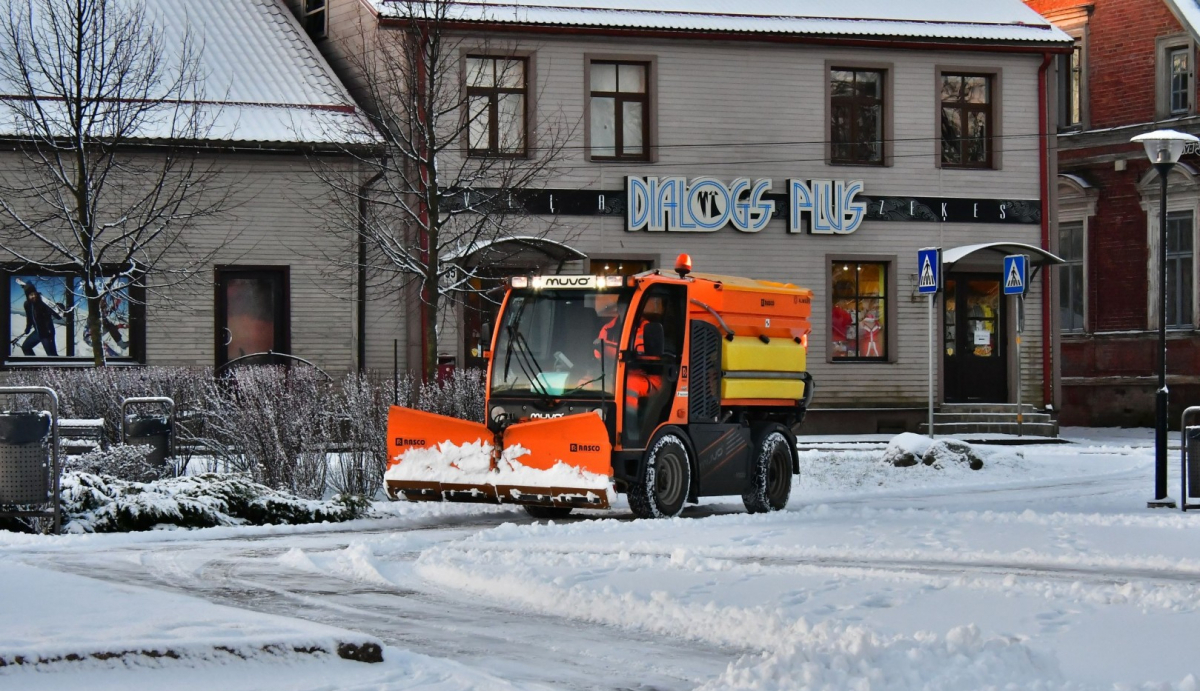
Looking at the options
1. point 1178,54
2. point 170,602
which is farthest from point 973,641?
point 1178,54

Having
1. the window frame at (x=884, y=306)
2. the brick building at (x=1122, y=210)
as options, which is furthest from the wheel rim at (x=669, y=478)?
the brick building at (x=1122, y=210)

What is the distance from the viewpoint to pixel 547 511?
1659 centimetres

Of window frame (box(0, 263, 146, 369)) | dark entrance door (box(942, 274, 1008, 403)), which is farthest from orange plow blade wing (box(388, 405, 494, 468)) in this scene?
dark entrance door (box(942, 274, 1008, 403))

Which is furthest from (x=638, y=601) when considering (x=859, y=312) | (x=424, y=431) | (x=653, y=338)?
(x=859, y=312)

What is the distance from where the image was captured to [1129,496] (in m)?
18.2

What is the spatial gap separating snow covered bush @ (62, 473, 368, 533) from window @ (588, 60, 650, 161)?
14063mm

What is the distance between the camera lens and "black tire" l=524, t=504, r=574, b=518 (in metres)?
16.4

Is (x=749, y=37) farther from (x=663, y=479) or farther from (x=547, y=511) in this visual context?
(x=663, y=479)

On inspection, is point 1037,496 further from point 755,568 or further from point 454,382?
point 755,568

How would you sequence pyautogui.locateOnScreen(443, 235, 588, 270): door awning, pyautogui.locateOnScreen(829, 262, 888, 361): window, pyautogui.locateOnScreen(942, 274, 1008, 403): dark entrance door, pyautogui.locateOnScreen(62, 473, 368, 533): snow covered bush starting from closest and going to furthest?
1. pyautogui.locateOnScreen(62, 473, 368, 533): snow covered bush
2. pyautogui.locateOnScreen(443, 235, 588, 270): door awning
3. pyautogui.locateOnScreen(829, 262, 888, 361): window
4. pyautogui.locateOnScreen(942, 274, 1008, 403): dark entrance door

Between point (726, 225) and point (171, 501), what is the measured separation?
16.0m

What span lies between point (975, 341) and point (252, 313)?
13.3m

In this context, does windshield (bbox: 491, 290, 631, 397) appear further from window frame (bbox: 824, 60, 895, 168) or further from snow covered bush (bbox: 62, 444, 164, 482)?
window frame (bbox: 824, 60, 895, 168)

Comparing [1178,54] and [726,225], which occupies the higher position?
[1178,54]
